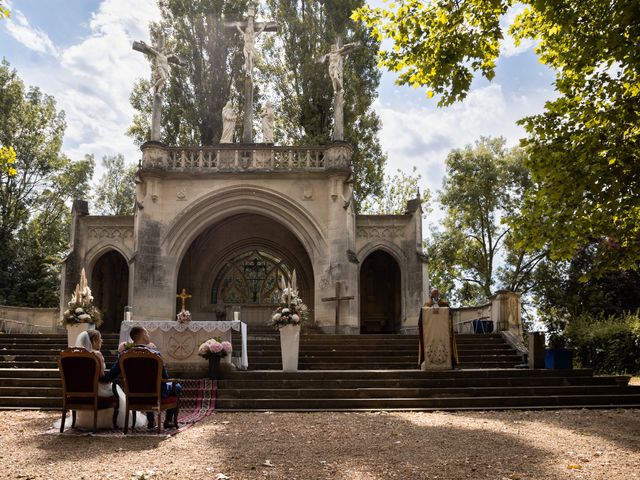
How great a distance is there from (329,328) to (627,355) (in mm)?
8131

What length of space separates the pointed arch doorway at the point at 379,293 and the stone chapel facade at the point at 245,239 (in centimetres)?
5

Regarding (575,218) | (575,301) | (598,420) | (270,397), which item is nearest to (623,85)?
(575,218)

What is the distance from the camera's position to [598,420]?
8.85m

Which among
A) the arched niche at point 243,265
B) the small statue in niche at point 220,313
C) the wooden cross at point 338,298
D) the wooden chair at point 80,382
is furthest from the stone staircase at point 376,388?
A: the arched niche at point 243,265

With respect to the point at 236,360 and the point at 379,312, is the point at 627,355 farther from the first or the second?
the point at 236,360

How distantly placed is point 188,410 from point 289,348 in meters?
3.03

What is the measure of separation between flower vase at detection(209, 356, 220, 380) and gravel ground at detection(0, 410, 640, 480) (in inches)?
85.9

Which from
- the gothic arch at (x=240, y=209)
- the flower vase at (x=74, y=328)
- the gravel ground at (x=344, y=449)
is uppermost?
the gothic arch at (x=240, y=209)

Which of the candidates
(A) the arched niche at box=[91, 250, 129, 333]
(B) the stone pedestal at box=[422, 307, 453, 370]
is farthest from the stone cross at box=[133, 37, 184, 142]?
(B) the stone pedestal at box=[422, 307, 453, 370]

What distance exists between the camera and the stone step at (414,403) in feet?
32.8

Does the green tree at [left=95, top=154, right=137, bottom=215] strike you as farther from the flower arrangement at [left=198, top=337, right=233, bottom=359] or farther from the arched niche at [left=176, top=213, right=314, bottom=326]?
the flower arrangement at [left=198, top=337, right=233, bottom=359]

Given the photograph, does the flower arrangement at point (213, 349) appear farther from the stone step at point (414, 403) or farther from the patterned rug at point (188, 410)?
the stone step at point (414, 403)

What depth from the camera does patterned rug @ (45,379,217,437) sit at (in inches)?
305

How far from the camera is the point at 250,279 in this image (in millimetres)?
22078
